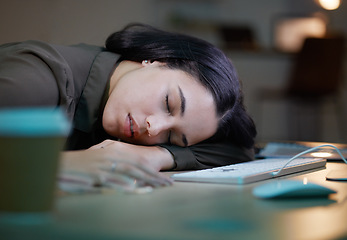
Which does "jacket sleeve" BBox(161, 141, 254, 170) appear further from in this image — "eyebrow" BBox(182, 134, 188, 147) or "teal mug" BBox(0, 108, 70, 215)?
"teal mug" BBox(0, 108, 70, 215)

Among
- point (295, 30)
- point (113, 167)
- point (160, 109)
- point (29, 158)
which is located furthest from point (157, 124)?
point (295, 30)

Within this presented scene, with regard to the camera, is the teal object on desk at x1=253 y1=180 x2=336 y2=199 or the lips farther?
the lips

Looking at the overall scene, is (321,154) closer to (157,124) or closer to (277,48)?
(157,124)

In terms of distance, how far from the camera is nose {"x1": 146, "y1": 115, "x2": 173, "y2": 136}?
127 centimetres

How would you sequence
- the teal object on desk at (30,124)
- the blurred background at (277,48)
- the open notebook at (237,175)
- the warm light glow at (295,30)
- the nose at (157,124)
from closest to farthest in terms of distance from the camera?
the teal object on desk at (30,124)
the open notebook at (237,175)
the nose at (157,124)
the blurred background at (277,48)
the warm light glow at (295,30)

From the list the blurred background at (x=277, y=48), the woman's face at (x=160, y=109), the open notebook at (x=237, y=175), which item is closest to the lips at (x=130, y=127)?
the woman's face at (x=160, y=109)

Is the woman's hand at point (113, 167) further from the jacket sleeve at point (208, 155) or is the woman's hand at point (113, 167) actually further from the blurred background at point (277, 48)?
the blurred background at point (277, 48)

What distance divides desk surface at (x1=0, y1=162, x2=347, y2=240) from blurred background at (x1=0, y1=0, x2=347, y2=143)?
4.21 metres

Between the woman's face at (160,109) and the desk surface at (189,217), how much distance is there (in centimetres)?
48

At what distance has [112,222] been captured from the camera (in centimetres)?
54

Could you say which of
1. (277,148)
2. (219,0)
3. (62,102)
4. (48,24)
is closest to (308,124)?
(219,0)

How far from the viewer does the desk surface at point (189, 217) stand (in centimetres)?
50

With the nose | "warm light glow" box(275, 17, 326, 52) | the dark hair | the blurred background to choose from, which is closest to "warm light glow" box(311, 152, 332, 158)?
the dark hair

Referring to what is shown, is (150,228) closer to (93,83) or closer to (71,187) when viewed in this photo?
(71,187)
